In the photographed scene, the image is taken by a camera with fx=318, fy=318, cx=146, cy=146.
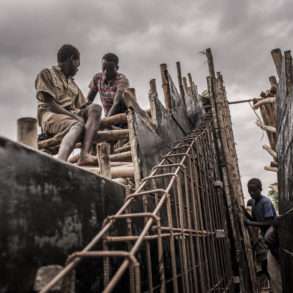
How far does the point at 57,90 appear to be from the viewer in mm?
3957

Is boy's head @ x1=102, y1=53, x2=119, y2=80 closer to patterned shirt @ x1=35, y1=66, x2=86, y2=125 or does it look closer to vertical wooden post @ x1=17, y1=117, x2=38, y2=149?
patterned shirt @ x1=35, y1=66, x2=86, y2=125

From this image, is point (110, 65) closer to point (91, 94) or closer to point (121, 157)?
point (91, 94)

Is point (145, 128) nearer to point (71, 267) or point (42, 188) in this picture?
point (42, 188)

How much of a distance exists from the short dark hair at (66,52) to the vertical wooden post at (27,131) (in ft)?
6.94

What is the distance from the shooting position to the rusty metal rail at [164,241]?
5.76 ft

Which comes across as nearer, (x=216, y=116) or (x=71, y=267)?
(x=71, y=267)

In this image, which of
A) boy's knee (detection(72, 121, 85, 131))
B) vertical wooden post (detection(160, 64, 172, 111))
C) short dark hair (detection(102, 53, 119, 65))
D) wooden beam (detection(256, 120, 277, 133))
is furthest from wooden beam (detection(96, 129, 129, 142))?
wooden beam (detection(256, 120, 277, 133))

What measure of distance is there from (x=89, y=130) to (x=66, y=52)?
110 cm

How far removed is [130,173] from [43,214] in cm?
200

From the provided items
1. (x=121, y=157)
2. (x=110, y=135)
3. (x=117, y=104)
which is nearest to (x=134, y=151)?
(x=110, y=135)

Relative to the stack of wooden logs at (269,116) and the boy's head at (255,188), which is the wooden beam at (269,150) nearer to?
the stack of wooden logs at (269,116)

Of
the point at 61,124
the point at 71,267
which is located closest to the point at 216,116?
the point at 61,124

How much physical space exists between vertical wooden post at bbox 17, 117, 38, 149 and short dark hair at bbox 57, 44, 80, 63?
2115 millimetres

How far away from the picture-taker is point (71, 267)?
1381 millimetres
